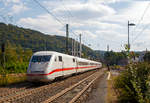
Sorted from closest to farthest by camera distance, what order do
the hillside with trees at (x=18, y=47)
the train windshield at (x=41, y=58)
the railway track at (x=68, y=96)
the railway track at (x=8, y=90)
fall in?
the railway track at (x=68, y=96) → the railway track at (x=8, y=90) → the train windshield at (x=41, y=58) → the hillside with trees at (x=18, y=47)

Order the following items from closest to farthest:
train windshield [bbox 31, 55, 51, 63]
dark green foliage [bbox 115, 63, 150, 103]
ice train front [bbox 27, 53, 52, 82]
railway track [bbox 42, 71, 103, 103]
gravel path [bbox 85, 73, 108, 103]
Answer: dark green foliage [bbox 115, 63, 150, 103], railway track [bbox 42, 71, 103, 103], gravel path [bbox 85, 73, 108, 103], ice train front [bbox 27, 53, 52, 82], train windshield [bbox 31, 55, 51, 63]

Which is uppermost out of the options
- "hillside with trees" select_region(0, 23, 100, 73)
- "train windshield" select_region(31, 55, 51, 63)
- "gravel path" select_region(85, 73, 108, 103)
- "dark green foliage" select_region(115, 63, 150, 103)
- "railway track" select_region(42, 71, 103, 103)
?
"hillside with trees" select_region(0, 23, 100, 73)

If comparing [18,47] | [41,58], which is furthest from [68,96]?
[18,47]

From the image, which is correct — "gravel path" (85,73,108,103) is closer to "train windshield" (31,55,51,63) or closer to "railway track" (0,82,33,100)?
"railway track" (0,82,33,100)

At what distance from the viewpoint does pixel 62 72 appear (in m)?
21.7

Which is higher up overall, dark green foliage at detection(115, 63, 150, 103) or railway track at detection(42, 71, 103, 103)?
dark green foliage at detection(115, 63, 150, 103)

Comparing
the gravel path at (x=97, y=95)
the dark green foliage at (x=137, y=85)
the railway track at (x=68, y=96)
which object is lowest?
the gravel path at (x=97, y=95)

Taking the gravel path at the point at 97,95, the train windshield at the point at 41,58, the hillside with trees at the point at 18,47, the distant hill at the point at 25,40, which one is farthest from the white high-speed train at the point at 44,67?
the distant hill at the point at 25,40

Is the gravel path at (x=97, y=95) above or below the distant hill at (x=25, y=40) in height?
below

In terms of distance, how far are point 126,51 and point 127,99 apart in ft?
7.35

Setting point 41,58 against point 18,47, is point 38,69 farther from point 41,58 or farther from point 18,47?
point 18,47

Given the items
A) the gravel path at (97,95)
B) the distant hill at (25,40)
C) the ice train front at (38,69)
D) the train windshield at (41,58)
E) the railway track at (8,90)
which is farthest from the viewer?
the distant hill at (25,40)

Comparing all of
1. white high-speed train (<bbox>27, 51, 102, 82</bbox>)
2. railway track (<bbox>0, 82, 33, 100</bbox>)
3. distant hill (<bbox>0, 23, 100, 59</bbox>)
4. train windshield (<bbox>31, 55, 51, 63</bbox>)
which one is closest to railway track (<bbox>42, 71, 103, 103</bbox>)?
white high-speed train (<bbox>27, 51, 102, 82</bbox>)

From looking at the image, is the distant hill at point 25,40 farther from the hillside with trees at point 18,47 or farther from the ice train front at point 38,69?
the ice train front at point 38,69
